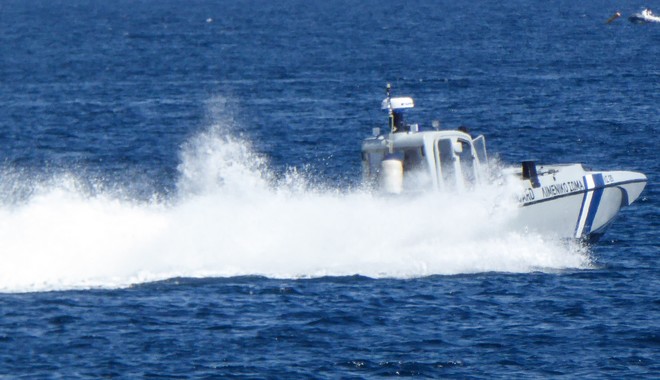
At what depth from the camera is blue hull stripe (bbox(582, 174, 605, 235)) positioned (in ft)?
91.1

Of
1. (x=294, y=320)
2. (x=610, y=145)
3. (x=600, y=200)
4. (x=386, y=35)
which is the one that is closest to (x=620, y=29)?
(x=386, y=35)

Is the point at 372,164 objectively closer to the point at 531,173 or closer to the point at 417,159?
the point at 417,159

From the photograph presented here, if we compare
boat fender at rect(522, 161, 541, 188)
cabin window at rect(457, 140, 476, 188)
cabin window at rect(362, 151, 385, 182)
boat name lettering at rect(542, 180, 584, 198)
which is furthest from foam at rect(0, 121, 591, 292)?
boat name lettering at rect(542, 180, 584, 198)

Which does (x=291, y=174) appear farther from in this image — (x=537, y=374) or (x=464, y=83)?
(x=464, y=83)

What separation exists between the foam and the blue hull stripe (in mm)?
952

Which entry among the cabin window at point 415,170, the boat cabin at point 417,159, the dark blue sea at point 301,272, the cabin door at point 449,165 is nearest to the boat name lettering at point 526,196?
the dark blue sea at point 301,272

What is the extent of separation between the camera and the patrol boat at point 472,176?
25.9 meters

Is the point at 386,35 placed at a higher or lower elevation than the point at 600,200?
higher

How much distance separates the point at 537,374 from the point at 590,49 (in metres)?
68.9

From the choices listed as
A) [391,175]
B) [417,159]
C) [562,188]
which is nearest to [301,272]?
[391,175]

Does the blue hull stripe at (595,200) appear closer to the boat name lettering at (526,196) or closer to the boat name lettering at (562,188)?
the boat name lettering at (562,188)

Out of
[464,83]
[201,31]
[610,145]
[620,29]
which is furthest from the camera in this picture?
[201,31]

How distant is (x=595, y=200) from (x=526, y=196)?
2.11 m

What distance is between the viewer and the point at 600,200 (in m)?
27.9
